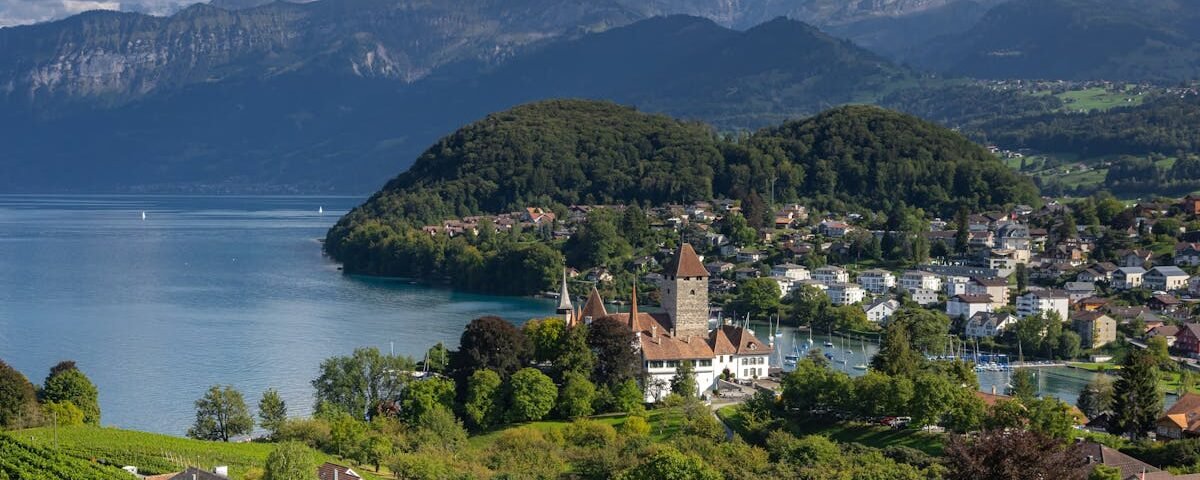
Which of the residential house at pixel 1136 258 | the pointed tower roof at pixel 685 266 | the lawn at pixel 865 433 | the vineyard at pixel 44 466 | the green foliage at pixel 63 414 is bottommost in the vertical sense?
the lawn at pixel 865 433

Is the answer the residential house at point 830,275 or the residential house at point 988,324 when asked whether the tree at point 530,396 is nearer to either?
the residential house at point 988,324

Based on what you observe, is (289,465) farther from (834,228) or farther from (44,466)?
(834,228)

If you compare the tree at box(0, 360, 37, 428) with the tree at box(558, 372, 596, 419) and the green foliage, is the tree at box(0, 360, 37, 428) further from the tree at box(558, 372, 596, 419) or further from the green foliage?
the tree at box(558, 372, 596, 419)

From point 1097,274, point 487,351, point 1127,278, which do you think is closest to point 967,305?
point 1097,274

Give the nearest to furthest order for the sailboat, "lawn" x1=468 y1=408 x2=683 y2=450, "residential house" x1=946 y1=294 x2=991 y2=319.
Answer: "lawn" x1=468 y1=408 x2=683 y2=450 < the sailboat < "residential house" x1=946 y1=294 x2=991 y2=319

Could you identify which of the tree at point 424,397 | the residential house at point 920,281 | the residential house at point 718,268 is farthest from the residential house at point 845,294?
the tree at point 424,397

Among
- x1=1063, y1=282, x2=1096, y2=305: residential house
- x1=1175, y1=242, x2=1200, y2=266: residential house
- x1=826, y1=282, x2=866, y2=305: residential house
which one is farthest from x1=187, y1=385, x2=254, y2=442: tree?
x1=1175, y1=242, x2=1200, y2=266: residential house
